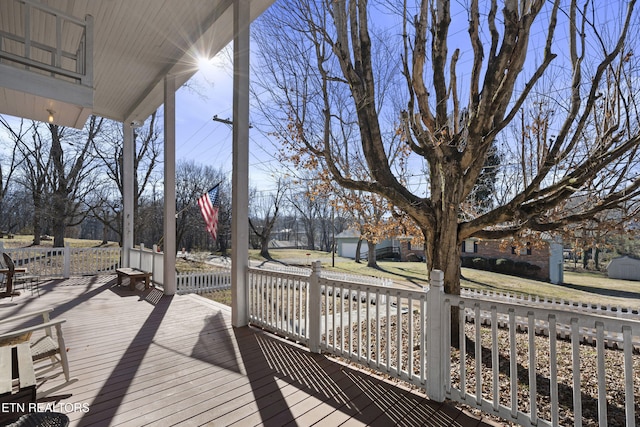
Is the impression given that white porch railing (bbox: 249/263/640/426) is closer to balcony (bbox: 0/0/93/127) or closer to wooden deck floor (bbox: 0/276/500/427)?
wooden deck floor (bbox: 0/276/500/427)

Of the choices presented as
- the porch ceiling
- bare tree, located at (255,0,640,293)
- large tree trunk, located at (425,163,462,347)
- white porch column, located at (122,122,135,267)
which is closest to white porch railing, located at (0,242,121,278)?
white porch column, located at (122,122,135,267)

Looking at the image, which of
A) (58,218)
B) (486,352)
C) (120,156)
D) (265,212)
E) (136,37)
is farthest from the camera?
(265,212)

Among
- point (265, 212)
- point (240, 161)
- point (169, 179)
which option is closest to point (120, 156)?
point (169, 179)

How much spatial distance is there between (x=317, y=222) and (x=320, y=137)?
31.7m

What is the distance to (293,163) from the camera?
5.97 meters

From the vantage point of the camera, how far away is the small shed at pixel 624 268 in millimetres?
19594

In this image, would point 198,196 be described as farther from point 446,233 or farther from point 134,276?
point 446,233

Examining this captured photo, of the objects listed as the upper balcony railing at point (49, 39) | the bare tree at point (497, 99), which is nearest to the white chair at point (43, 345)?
the upper balcony railing at point (49, 39)

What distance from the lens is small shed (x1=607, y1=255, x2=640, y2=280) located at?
64.3 ft

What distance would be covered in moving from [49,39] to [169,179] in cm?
291

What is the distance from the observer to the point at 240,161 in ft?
14.3

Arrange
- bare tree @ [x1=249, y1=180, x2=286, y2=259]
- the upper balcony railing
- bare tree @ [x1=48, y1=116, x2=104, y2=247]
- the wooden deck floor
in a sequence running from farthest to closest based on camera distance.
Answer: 1. bare tree @ [x1=249, y1=180, x2=286, y2=259]
2. bare tree @ [x1=48, y1=116, x2=104, y2=247]
3. the upper balcony railing
4. the wooden deck floor

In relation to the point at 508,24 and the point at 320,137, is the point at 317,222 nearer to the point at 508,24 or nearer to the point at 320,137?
the point at 320,137

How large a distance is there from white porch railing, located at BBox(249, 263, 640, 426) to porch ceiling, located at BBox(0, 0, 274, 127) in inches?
147
